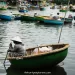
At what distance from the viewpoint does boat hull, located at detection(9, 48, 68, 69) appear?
47.2ft

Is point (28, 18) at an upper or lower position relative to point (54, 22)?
lower

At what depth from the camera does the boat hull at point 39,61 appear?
1438cm

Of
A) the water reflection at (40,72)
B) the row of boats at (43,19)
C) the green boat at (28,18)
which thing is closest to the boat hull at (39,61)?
the water reflection at (40,72)

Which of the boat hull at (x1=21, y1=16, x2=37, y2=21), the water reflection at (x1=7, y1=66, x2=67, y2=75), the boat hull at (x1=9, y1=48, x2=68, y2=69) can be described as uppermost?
the boat hull at (x1=9, y1=48, x2=68, y2=69)

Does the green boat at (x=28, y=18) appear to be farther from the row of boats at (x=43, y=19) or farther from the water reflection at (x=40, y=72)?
the water reflection at (x=40, y=72)

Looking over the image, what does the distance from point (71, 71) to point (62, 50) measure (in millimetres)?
1358

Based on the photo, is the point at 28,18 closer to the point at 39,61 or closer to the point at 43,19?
the point at 43,19

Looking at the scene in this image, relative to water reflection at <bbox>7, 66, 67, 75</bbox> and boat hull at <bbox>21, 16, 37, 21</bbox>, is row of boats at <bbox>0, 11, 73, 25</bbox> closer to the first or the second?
boat hull at <bbox>21, 16, 37, 21</bbox>

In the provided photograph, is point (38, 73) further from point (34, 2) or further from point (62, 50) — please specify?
point (34, 2)

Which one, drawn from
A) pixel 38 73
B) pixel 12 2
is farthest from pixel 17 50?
pixel 12 2

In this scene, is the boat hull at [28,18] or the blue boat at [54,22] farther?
the boat hull at [28,18]

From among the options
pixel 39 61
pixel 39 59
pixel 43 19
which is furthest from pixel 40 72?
pixel 43 19

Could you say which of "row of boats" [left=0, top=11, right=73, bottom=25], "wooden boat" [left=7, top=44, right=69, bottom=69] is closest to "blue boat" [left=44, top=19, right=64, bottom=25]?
"row of boats" [left=0, top=11, right=73, bottom=25]

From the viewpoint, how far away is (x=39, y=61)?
570 inches
